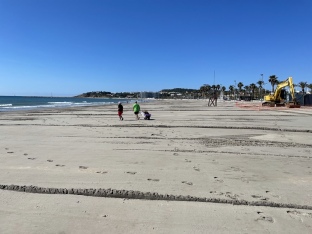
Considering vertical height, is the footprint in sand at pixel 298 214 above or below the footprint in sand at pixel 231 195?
below

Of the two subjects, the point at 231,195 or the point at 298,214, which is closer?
the point at 298,214

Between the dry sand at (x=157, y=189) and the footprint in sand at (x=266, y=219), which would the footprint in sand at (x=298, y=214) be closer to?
the dry sand at (x=157, y=189)

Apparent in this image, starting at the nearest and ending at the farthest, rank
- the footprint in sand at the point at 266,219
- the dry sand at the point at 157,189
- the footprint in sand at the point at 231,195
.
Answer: the dry sand at the point at 157,189 < the footprint in sand at the point at 266,219 < the footprint in sand at the point at 231,195

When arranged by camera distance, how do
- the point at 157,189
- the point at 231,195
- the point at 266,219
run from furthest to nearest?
the point at 157,189, the point at 231,195, the point at 266,219

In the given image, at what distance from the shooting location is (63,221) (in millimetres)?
4301

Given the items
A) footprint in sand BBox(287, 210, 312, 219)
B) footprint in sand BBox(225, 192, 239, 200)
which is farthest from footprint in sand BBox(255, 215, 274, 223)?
footprint in sand BBox(225, 192, 239, 200)

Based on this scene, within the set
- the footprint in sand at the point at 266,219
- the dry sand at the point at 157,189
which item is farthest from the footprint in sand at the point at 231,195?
the footprint in sand at the point at 266,219

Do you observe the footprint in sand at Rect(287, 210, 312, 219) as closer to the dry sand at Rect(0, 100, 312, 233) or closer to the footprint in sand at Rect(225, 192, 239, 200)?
the dry sand at Rect(0, 100, 312, 233)

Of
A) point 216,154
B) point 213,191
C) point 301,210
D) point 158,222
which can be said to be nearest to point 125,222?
point 158,222

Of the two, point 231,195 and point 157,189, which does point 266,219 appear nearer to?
point 231,195

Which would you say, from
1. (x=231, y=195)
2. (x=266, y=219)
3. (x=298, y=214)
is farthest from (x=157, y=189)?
(x=298, y=214)

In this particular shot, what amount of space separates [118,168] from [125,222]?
3.05 m

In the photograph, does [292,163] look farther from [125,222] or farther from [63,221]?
[63,221]

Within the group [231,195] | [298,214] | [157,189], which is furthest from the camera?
[157,189]
